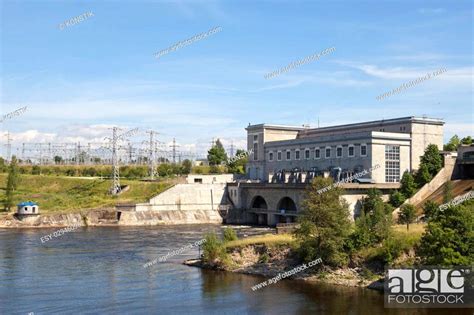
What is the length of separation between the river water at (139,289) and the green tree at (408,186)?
3240 cm

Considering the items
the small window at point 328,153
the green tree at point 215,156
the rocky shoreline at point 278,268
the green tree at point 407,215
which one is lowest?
the rocky shoreline at point 278,268

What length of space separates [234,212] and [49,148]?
10181cm

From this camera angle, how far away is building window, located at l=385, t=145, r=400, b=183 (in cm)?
9212

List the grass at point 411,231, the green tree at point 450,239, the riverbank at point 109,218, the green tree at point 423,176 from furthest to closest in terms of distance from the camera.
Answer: the riverbank at point 109,218, the green tree at point 423,176, the grass at point 411,231, the green tree at point 450,239

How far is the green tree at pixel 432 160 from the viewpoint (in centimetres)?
8644

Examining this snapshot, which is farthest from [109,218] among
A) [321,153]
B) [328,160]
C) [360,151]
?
[360,151]

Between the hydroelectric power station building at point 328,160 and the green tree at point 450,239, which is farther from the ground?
the hydroelectric power station building at point 328,160

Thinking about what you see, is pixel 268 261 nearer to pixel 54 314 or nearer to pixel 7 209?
pixel 54 314

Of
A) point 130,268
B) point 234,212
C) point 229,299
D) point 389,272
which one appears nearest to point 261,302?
point 229,299

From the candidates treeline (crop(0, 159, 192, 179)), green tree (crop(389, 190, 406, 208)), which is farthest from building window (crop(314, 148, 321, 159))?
treeline (crop(0, 159, 192, 179))

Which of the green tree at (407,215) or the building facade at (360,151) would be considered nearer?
the green tree at (407,215)

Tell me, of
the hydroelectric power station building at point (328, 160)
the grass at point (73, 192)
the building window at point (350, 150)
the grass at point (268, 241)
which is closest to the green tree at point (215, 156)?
the grass at point (73, 192)

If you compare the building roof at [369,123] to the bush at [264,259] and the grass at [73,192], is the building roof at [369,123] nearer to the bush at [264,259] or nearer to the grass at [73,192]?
the grass at [73,192]

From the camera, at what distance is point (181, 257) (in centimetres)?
6512
